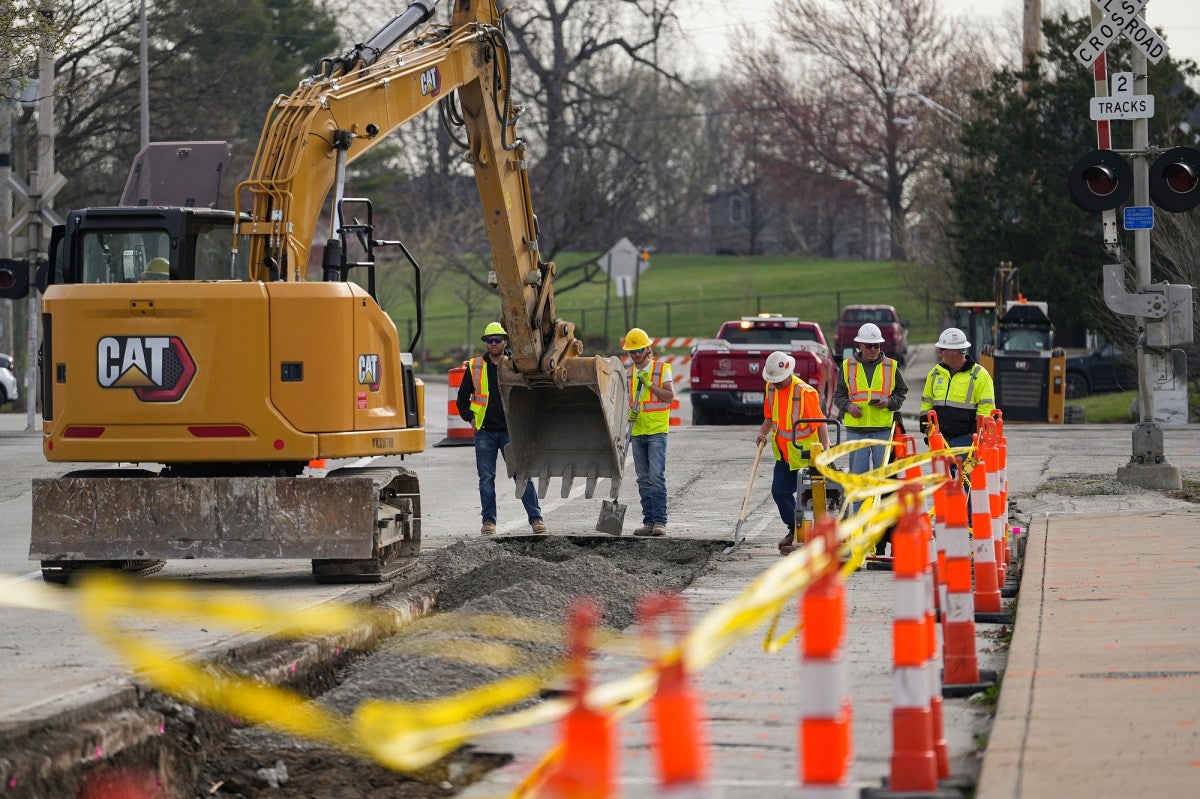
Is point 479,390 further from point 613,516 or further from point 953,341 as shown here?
point 953,341

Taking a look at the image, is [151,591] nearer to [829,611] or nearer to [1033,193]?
[829,611]

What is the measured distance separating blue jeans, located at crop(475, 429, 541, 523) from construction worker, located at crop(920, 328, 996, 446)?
3.68m

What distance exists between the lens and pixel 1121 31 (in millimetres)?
18297

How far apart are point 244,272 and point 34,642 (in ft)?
13.8

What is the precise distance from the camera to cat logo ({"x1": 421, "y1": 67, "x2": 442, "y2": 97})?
43.8ft

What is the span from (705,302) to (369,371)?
5702 centimetres

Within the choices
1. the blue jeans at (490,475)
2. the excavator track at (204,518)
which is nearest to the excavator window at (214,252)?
the excavator track at (204,518)

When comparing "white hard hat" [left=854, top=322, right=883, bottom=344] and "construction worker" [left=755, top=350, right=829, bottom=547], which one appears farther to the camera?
"white hard hat" [left=854, top=322, right=883, bottom=344]

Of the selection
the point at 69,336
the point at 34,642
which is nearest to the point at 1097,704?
the point at 34,642

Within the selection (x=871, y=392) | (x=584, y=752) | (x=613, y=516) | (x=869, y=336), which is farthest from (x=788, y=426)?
(x=584, y=752)

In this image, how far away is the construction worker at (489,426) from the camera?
15.8 m

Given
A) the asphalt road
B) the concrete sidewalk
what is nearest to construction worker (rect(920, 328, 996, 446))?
the concrete sidewalk

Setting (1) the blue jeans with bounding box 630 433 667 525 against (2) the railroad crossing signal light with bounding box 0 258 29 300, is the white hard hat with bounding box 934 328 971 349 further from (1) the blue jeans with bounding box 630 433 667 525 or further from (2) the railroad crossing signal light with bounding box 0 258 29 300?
(2) the railroad crossing signal light with bounding box 0 258 29 300

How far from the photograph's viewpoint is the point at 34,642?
10047mm
